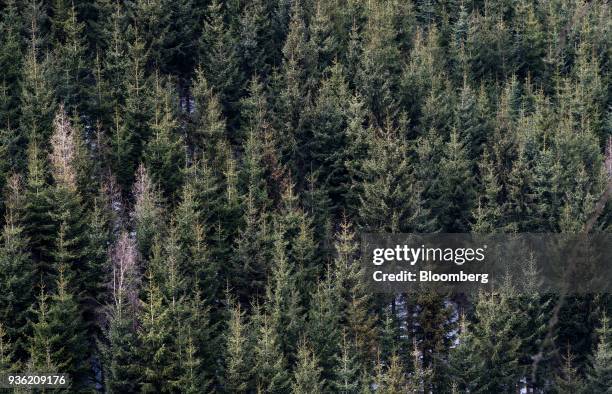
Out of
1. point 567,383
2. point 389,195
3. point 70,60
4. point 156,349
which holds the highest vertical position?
point 70,60

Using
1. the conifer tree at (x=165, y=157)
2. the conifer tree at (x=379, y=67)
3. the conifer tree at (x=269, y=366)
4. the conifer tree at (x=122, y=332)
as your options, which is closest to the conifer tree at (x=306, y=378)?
the conifer tree at (x=269, y=366)

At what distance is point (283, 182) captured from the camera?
5128cm

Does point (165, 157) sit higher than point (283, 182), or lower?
higher

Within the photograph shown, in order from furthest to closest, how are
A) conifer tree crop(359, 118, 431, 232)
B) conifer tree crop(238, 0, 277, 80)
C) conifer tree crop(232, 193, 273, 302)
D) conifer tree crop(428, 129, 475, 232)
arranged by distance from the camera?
conifer tree crop(238, 0, 277, 80) < conifer tree crop(428, 129, 475, 232) < conifer tree crop(359, 118, 431, 232) < conifer tree crop(232, 193, 273, 302)

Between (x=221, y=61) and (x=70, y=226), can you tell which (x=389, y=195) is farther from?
(x=221, y=61)

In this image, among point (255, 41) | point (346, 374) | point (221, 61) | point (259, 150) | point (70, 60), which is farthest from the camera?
point (255, 41)

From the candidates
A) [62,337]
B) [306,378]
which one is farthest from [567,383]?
[62,337]

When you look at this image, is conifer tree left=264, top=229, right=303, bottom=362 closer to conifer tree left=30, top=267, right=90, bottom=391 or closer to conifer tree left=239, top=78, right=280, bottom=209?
conifer tree left=239, top=78, right=280, bottom=209

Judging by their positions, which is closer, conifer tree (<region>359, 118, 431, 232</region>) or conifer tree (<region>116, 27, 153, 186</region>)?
conifer tree (<region>359, 118, 431, 232</region>)

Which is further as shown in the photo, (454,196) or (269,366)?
(454,196)

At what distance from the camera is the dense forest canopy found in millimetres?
38344

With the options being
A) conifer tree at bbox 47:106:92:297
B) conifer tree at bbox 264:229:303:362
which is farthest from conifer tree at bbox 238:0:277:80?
conifer tree at bbox 264:229:303:362

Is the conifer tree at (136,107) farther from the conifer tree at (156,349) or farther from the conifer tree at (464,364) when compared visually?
the conifer tree at (464,364)

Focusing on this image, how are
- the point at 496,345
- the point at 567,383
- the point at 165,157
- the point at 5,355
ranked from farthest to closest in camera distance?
1. the point at 165,157
2. the point at 496,345
3. the point at 567,383
4. the point at 5,355
